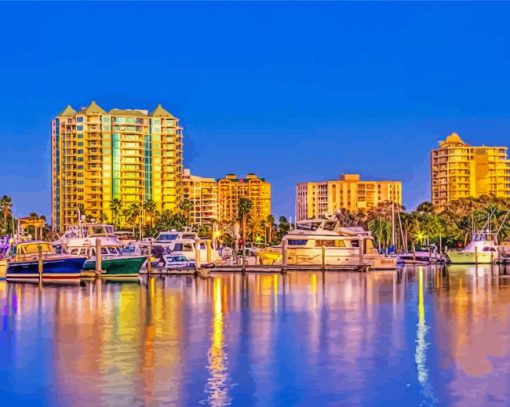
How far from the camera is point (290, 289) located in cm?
6141

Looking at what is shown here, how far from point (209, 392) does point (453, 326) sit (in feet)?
55.7

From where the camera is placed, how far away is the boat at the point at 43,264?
6744 centimetres

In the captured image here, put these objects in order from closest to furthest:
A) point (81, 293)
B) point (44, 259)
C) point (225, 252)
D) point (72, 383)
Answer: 1. point (72, 383)
2. point (81, 293)
3. point (44, 259)
4. point (225, 252)

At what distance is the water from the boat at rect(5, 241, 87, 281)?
32.2 feet

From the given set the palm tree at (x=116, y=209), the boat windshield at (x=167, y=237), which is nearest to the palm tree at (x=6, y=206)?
the palm tree at (x=116, y=209)

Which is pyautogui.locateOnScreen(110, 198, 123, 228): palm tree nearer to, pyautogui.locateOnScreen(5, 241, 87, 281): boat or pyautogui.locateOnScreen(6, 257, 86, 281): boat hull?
pyautogui.locateOnScreen(5, 241, 87, 281): boat

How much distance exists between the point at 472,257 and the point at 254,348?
7775cm

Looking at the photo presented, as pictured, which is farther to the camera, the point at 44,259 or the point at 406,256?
the point at 406,256

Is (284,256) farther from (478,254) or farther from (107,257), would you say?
(478,254)

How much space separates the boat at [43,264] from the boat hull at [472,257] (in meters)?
51.5

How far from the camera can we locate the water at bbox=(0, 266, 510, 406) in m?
24.4

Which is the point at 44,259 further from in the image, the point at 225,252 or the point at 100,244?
the point at 225,252

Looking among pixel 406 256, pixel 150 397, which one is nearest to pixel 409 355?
pixel 150 397

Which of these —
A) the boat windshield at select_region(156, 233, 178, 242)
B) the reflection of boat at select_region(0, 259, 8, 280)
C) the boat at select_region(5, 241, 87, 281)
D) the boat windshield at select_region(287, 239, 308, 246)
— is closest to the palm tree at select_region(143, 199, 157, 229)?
the boat windshield at select_region(156, 233, 178, 242)
